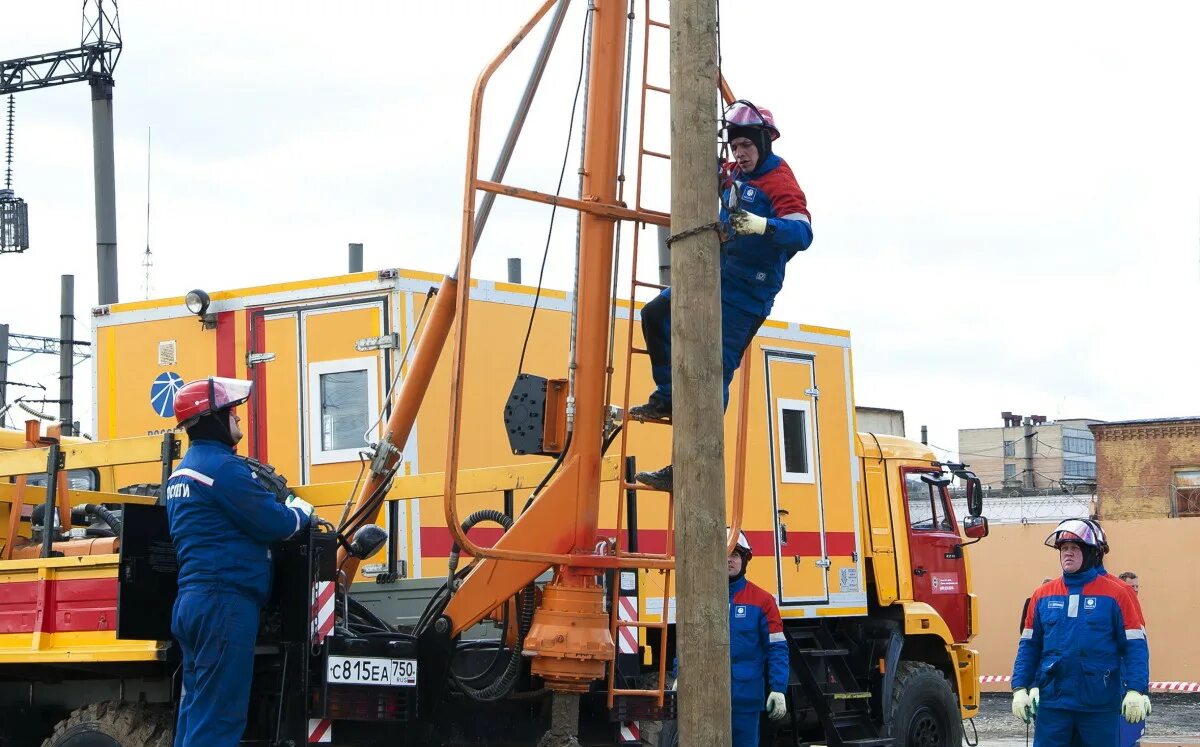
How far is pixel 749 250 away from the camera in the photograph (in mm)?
7438

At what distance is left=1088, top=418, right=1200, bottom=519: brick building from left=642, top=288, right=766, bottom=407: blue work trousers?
1197 inches

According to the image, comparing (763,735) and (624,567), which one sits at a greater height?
(624,567)

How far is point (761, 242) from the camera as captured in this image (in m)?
7.38

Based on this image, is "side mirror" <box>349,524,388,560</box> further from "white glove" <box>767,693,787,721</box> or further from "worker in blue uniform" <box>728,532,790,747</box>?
"white glove" <box>767,693,787,721</box>

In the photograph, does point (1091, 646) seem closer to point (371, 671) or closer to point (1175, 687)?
point (371, 671)

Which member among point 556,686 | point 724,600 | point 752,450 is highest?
point 752,450

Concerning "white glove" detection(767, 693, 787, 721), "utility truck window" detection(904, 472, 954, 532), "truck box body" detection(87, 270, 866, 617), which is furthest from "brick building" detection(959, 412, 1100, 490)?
"white glove" detection(767, 693, 787, 721)

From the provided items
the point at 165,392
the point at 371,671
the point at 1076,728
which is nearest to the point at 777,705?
the point at 1076,728

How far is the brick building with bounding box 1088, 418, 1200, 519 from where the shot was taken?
119 feet

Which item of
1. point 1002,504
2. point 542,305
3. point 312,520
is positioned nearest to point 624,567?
point 312,520

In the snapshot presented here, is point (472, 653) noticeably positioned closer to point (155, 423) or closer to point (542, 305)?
point (542, 305)

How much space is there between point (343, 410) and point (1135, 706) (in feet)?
18.3

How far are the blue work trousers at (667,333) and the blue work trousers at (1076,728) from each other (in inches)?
127

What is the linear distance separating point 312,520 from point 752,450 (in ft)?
19.0
